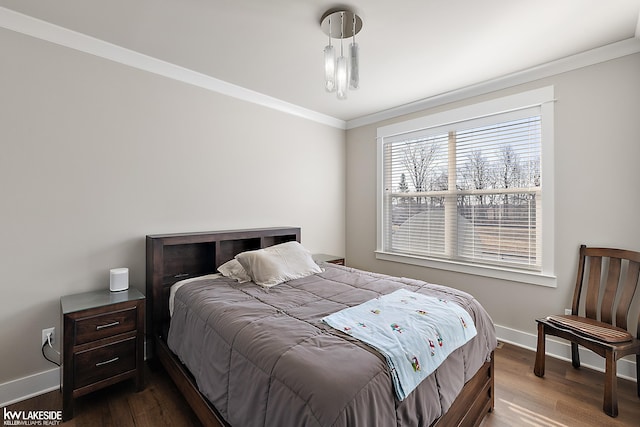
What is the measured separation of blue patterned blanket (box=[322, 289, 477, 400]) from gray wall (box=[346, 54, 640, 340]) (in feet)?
4.86

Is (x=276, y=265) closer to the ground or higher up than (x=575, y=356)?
higher up

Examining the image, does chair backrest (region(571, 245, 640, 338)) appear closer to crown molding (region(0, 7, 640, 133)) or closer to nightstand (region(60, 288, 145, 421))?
crown molding (region(0, 7, 640, 133))

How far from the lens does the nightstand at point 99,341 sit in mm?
1775

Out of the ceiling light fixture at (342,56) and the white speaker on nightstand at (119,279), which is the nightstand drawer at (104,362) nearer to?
the white speaker on nightstand at (119,279)

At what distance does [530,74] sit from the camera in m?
2.63

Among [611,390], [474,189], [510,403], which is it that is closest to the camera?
[611,390]

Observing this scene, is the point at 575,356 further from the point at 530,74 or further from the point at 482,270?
the point at 530,74

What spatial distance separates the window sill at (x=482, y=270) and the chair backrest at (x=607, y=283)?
0.23m

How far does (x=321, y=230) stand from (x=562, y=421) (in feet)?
9.39

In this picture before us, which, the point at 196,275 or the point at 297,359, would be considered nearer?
the point at 297,359

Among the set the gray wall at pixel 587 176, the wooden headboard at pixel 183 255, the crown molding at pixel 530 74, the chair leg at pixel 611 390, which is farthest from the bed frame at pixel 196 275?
the crown molding at pixel 530 74

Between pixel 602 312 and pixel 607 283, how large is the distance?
9.1 inches

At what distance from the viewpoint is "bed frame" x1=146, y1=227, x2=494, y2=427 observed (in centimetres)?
160

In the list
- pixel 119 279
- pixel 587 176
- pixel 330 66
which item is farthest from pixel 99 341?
pixel 587 176
